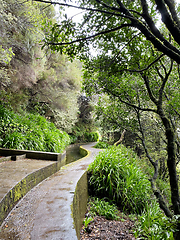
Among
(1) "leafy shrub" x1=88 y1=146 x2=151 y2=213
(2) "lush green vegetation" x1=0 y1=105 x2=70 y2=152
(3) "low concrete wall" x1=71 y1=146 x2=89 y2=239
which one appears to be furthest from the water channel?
(3) "low concrete wall" x1=71 y1=146 x2=89 y2=239

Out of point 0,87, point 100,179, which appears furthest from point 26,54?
point 100,179

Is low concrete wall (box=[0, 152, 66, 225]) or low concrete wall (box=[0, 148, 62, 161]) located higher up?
low concrete wall (box=[0, 148, 62, 161])

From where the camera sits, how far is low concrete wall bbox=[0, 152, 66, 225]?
1755 millimetres

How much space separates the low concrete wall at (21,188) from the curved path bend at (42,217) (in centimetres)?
8

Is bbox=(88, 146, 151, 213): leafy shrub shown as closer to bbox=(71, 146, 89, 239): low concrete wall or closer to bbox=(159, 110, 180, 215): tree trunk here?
bbox=(71, 146, 89, 239): low concrete wall

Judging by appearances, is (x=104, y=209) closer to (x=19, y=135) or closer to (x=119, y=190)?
(x=119, y=190)

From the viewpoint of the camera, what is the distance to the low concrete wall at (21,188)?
1.75m

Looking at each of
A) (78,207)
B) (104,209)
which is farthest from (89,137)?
(78,207)

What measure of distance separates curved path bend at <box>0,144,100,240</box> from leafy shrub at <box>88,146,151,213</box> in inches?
60.0

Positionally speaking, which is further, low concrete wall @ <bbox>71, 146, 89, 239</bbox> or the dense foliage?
the dense foliage

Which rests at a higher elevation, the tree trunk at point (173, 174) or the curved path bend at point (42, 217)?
the tree trunk at point (173, 174)

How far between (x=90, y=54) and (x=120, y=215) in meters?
3.42

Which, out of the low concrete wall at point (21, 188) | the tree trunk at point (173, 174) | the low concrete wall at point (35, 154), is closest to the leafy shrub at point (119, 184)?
the low concrete wall at point (35, 154)

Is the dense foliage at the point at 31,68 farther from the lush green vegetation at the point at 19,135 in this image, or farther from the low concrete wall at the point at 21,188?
the low concrete wall at the point at 21,188
